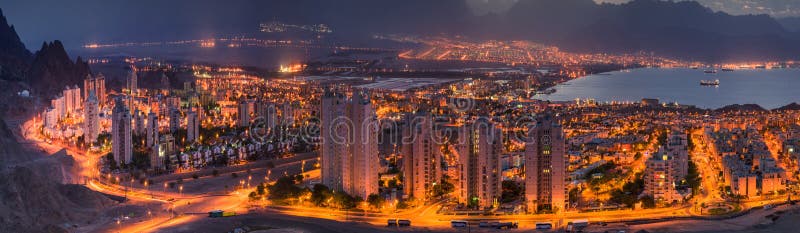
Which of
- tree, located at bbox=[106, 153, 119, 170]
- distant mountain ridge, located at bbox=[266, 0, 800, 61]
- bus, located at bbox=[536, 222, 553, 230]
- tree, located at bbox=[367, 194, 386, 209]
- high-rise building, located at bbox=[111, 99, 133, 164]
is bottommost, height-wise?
bus, located at bbox=[536, 222, 553, 230]

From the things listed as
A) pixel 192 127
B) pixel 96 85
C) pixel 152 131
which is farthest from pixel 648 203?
pixel 96 85

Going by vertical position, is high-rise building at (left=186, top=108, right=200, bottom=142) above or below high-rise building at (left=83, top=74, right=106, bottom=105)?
below

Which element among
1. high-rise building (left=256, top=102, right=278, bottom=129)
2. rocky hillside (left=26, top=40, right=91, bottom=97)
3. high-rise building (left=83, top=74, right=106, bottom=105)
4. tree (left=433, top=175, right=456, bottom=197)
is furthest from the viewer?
rocky hillside (left=26, top=40, right=91, bottom=97)

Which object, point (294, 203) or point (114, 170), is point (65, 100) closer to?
point (114, 170)

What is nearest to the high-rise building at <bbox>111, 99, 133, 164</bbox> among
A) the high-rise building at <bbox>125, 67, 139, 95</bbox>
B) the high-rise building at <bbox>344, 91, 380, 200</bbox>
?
the high-rise building at <bbox>344, 91, 380, 200</bbox>

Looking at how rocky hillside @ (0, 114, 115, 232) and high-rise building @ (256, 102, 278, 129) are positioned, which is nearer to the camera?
rocky hillside @ (0, 114, 115, 232)

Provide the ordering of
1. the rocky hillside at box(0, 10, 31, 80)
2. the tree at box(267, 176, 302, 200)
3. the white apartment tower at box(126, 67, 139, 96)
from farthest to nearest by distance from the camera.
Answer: the white apartment tower at box(126, 67, 139, 96)
the rocky hillside at box(0, 10, 31, 80)
the tree at box(267, 176, 302, 200)

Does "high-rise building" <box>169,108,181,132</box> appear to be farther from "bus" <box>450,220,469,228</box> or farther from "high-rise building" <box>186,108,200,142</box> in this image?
"bus" <box>450,220,469,228</box>
